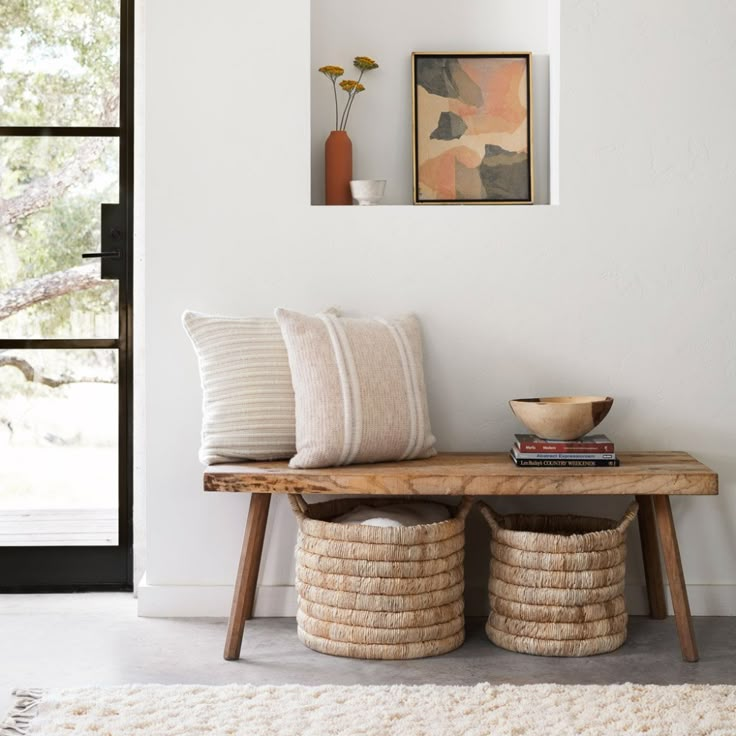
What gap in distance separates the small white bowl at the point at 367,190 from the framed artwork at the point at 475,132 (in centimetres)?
16

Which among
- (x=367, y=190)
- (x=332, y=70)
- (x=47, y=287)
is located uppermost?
(x=332, y=70)

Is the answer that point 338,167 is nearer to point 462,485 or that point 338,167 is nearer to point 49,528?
point 462,485

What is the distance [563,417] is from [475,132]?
3.30 feet

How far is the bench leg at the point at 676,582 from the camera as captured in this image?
2.53 metres

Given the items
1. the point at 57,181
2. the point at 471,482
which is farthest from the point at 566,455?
the point at 57,181

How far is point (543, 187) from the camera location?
3119 millimetres

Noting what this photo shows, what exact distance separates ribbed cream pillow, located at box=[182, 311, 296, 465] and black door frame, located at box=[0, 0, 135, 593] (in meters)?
0.56

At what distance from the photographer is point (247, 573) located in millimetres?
2588

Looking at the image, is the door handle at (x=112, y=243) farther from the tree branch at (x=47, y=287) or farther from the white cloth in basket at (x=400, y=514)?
the white cloth in basket at (x=400, y=514)

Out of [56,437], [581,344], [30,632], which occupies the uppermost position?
[581,344]

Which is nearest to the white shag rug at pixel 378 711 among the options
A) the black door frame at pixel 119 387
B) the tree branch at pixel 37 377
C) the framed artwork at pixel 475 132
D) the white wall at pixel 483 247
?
the white wall at pixel 483 247

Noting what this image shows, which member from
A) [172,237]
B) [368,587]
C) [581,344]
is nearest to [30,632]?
[368,587]

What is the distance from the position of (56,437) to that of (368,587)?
1.31 meters

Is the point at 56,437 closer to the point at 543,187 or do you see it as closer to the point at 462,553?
the point at 462,553
